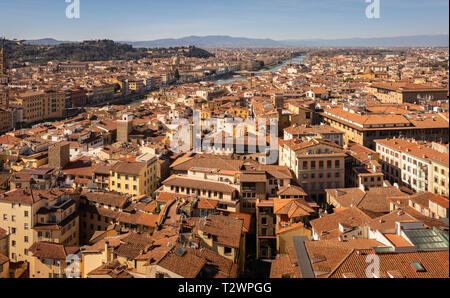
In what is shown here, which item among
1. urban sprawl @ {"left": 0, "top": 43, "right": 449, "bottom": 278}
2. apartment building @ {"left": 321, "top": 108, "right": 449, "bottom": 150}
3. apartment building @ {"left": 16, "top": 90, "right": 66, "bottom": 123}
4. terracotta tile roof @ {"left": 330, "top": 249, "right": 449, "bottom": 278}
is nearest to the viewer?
terracotta tile roof @ {"left": 330, "top": 249, "right": 449, "bottom": 278}

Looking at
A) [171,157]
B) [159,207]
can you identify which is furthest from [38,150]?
[159,207]

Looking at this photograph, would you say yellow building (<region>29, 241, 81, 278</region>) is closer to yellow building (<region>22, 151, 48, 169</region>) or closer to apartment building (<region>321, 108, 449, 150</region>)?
yellow building (<region>22, 151, 48, 169</region>)

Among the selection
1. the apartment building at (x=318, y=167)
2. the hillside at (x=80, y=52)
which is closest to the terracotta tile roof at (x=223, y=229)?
the apartment building at (x=318, y=167)

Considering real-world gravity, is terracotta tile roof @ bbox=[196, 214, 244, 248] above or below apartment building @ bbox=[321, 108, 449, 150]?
below

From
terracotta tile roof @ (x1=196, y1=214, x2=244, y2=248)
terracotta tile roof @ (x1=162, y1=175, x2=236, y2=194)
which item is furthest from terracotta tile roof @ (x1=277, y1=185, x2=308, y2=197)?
terracotta tile roof @ (x1=196, y1=214, x2=244, y2=248)

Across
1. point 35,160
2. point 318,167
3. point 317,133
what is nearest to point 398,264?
point 318,167

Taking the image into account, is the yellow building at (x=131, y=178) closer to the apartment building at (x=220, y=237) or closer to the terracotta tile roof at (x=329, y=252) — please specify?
the apartment building at (x=220, y=237)
